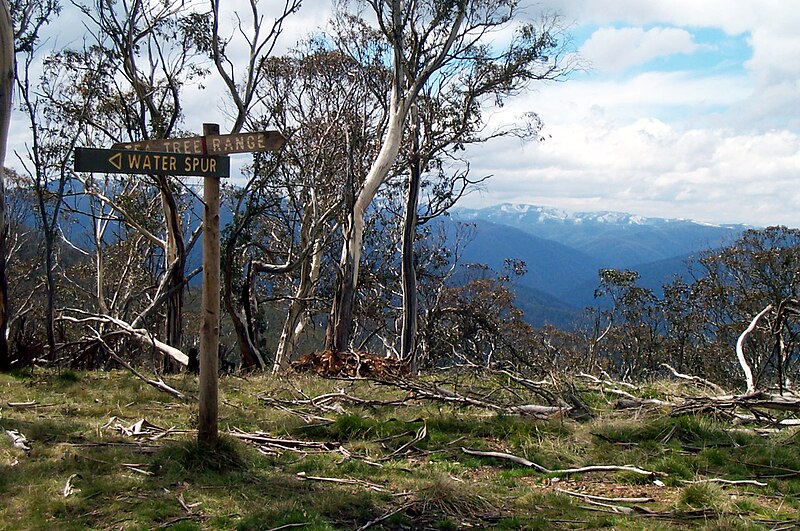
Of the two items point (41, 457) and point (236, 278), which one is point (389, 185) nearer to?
point (236, 278)

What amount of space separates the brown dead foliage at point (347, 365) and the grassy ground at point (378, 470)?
2115 mm

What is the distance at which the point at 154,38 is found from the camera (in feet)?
43.3

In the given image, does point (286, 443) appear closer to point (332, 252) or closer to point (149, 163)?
point (149, 163)

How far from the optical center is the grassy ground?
146 inches

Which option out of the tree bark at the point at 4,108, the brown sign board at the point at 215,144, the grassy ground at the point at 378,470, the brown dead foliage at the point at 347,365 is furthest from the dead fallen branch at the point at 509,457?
the tree bark at the point at 4,108

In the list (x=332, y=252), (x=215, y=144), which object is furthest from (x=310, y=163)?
(x=215, y=144)

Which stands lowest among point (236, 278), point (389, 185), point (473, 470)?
point (473, 470)

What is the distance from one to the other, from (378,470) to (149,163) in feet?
8.31

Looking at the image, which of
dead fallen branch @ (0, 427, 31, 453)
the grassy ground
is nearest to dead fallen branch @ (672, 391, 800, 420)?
the grassy ground

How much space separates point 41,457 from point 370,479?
214cm

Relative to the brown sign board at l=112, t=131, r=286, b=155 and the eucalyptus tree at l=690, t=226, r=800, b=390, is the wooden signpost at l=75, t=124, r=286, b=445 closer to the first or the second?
the brown sign board at l=112, t=131, r=286, b=155

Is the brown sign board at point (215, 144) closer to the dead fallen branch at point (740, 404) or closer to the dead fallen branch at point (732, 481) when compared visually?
the dead fallen branch at point (732, 481)

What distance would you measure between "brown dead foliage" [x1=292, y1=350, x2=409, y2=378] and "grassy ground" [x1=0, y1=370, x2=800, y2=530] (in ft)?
6.94

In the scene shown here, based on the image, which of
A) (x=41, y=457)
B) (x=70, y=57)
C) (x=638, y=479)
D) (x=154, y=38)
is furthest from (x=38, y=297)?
(x=638, y=479)
